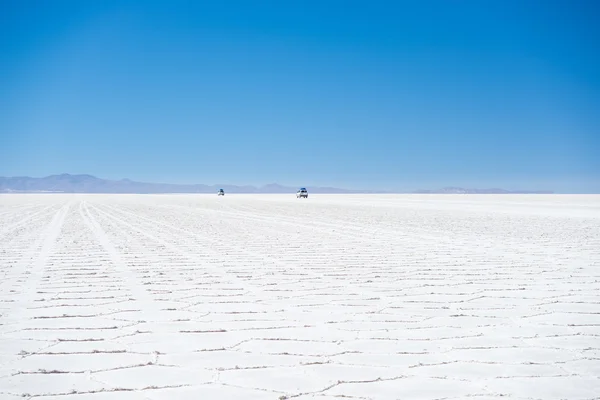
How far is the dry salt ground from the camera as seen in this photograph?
9.07ft

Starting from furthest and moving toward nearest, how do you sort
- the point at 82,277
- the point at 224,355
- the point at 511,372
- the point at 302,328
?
1. the point at 82,277
2. the point at 302,328
3. the point at 224,355
4. the point at 511,372

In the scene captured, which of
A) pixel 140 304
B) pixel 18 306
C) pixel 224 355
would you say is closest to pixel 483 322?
pixel 224 355

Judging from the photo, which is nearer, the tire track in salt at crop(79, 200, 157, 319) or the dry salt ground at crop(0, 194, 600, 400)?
the dry salt ground at crop(0, 194, 600, 400)

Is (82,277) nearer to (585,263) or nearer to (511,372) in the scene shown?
(511,372)

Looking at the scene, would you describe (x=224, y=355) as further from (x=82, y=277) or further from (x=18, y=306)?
(x=82, y=277)

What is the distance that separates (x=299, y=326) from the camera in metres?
3.93

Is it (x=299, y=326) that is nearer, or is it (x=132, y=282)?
(x=299, y=326)

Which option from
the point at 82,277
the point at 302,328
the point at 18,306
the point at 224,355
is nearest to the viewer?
the point at 224,355

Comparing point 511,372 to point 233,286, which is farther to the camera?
point 233,286

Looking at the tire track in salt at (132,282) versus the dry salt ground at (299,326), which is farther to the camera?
the tire track in salt at (132,282)

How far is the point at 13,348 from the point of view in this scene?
339cm

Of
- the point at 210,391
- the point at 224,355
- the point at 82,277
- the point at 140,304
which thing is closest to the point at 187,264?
the point at 82,277

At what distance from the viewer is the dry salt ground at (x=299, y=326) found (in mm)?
2764

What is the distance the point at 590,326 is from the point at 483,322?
722 mm
